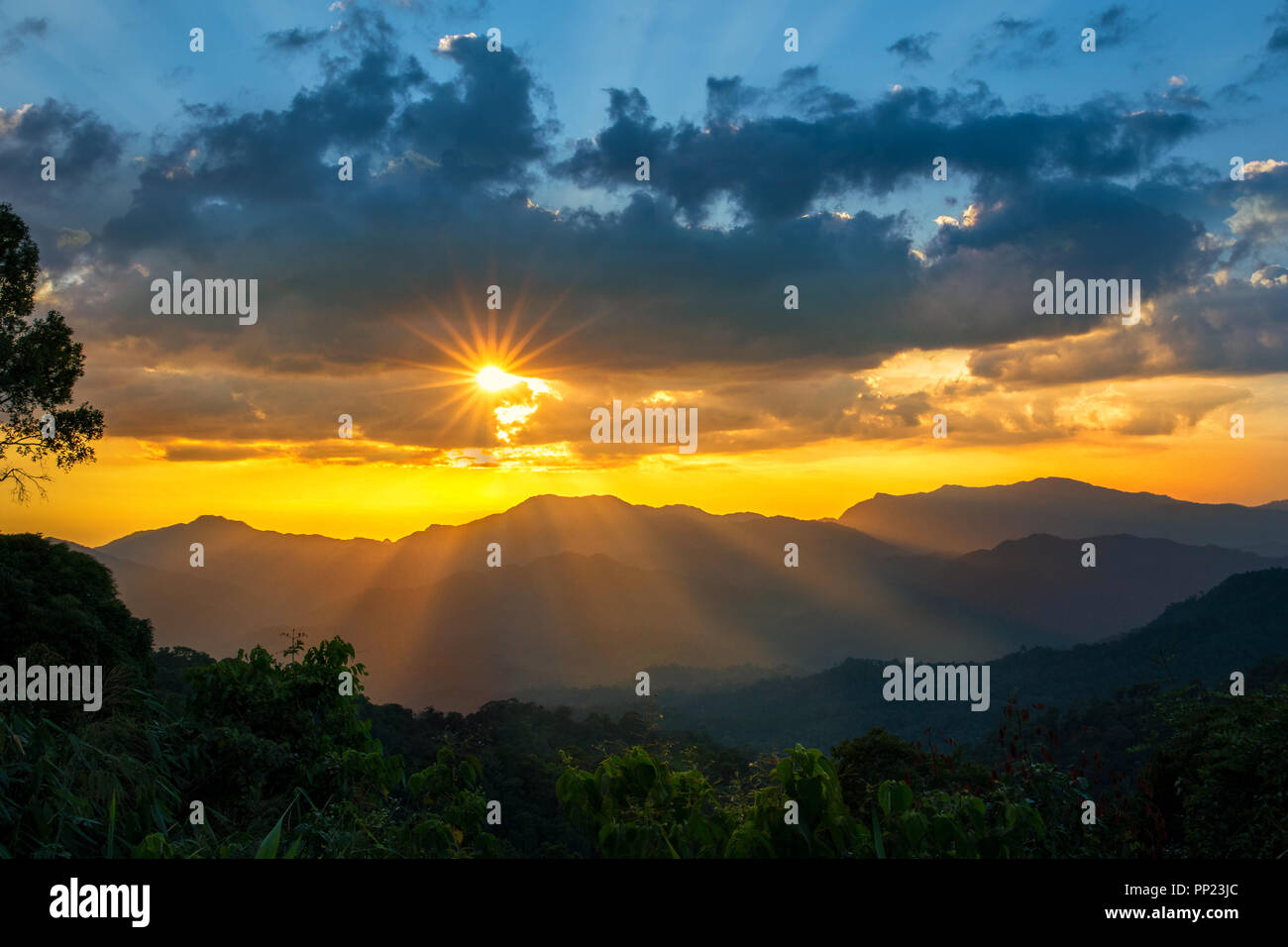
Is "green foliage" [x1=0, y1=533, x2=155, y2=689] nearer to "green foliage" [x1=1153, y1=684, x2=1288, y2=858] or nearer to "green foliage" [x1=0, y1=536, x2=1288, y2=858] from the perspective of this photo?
"green foliage" [x1=0, y1=536, x2=1288, y2=858]

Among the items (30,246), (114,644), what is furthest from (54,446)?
(114,644)

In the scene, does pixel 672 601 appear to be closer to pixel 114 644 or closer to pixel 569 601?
pixel 569 601

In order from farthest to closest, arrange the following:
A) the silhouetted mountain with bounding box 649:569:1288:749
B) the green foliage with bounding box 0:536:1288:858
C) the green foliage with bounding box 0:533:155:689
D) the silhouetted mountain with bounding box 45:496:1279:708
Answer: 1. the silhouetted mountain with bounding box 45:496:1279:708
2. the silhouetted mountain with bounding box 649:569:1288:749
3. the green foliage with bounding box 0:533:155:689
4. the green foliage with bounding box 0:536:1288:858

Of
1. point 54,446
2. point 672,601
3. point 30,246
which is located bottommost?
point 672,601

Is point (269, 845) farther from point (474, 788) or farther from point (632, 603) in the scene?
point (632, 603)

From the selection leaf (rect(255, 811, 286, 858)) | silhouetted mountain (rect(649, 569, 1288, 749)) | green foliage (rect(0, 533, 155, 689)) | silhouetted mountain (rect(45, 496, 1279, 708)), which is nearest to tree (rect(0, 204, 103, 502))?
green foliage (rect(0, 533, 155, 689))

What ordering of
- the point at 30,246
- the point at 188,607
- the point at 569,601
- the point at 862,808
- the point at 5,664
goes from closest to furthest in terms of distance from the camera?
the point at 862,808, the point at 5,664, the point at 30,246, the point at 188,607, the point at 569,601

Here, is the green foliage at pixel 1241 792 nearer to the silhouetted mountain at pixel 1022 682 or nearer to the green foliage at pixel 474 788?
the green foliage at pixel 474 788

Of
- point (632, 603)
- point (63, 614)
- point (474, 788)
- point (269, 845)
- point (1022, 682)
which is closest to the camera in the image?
point (269, 845)

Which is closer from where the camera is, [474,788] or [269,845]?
[269,845]

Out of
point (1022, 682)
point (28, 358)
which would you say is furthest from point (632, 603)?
point (28, 358)

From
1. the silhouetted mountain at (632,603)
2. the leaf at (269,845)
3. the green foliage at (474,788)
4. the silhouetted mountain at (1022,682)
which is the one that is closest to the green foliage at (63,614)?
the green foliage at (474,788)
